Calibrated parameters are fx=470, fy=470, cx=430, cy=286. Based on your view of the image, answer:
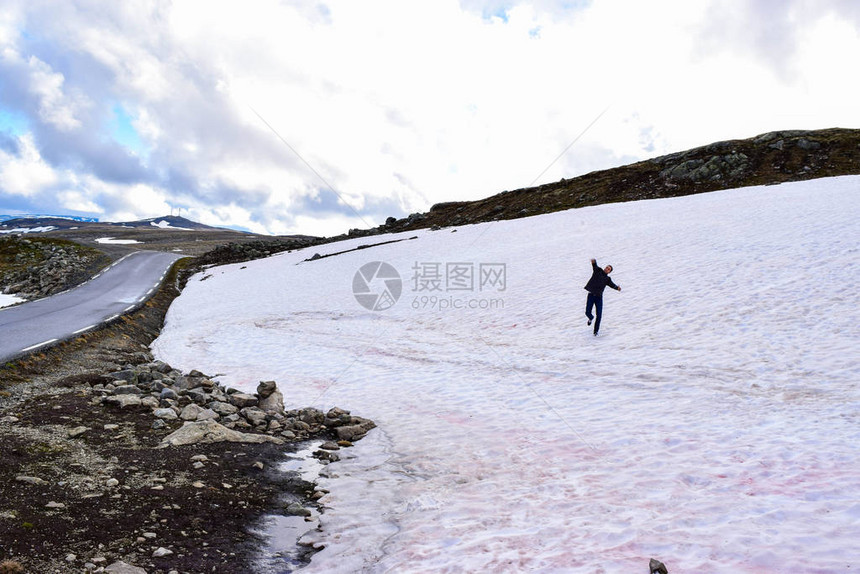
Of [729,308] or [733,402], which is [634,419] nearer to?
[733,402]

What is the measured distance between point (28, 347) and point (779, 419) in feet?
67.0

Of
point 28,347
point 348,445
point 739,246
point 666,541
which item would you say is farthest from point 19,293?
point 739,246

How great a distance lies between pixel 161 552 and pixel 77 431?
5.12m

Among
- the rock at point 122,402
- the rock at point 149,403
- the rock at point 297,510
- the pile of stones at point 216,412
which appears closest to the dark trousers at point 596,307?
the pile of stones at point 216,412

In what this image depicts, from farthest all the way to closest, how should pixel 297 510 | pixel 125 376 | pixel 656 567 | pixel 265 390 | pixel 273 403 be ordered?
1. pixel 125 376
2. pixel 265 390
3. pixel 273 403
4. pixel 297 510
5. pixel 656 567

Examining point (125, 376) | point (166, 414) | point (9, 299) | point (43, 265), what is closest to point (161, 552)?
point (166, 414)

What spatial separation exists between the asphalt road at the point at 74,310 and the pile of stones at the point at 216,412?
180 inches

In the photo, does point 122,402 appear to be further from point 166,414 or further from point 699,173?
point 699,173

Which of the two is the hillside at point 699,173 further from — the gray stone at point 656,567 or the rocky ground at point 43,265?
the gray stone at point 656,567

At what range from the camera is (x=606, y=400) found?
1089 cm

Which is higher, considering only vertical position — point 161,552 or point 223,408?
point 223,408

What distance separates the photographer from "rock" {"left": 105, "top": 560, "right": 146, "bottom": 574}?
15.5 feet

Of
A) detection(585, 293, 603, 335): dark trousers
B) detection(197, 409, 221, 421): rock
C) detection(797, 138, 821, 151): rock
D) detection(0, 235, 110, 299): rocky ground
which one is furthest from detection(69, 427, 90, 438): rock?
detection(797, 138, 821, 151): rock

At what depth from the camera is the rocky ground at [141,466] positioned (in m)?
5.25
